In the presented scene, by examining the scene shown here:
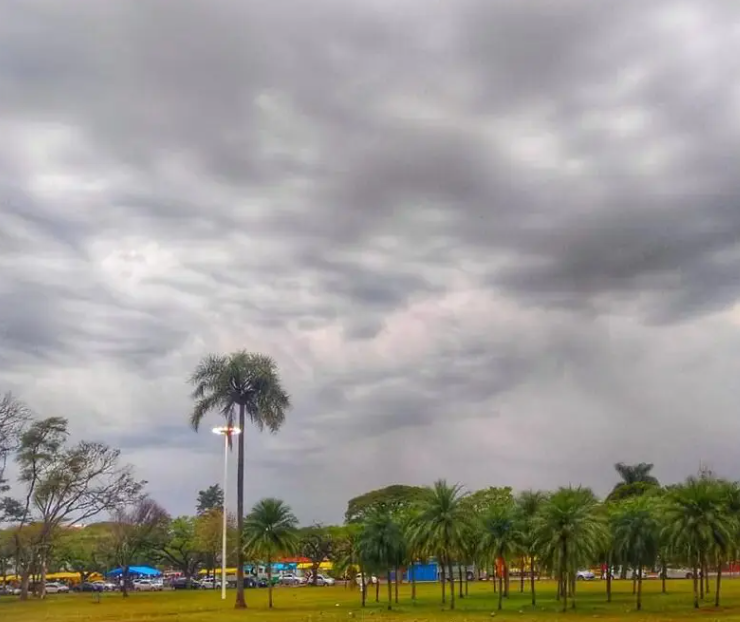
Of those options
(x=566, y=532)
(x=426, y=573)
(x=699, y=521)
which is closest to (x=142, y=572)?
(x=426, y=573)

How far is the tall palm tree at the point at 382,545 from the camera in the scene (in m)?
60.9

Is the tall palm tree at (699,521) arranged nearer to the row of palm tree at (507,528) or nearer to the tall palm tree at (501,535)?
the row of palm tree at (507,528)

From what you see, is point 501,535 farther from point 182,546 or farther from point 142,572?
point 142,572

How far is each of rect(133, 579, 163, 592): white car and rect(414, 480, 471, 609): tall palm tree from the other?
5991 cm

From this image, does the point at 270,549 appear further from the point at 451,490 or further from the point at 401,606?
the point at 451,490

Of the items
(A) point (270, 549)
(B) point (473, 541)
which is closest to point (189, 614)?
(A) point (270, 549)

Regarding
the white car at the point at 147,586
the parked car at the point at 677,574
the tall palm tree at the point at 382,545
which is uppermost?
the tall palm tree at the point at 382,545

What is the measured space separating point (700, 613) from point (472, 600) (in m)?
22.7

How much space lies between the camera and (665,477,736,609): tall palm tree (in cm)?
5178

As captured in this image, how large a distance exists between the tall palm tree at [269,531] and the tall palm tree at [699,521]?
28.3 metres

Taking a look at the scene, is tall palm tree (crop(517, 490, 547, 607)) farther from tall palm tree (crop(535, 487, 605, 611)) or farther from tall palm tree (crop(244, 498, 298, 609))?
tall palm tree (crop(244, 498, 298, 609))

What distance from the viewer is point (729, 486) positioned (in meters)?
54.7

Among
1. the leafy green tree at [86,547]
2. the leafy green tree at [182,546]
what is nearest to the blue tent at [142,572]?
the leafy green tree at [86,547]

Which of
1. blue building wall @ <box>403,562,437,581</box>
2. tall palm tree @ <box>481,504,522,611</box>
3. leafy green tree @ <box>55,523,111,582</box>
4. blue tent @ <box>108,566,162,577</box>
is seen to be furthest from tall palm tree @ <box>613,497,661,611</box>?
blue tent @ <box>108,566,162,577</box>
